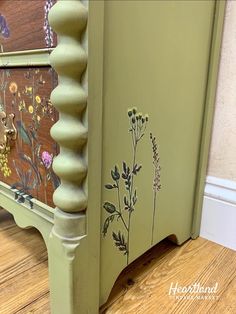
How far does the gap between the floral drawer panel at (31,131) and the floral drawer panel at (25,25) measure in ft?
0.14

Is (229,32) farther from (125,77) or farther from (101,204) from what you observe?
(101,204)

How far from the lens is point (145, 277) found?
66cm

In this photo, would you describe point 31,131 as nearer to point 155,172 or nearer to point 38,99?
point 38,99

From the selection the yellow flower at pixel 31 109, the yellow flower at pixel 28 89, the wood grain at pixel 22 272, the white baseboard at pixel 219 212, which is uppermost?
the yellow flower at pixel 28 89

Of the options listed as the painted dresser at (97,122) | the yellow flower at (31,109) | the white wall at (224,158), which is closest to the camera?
the painted dresser at (97,122)

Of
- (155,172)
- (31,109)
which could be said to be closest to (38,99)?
(31,109)

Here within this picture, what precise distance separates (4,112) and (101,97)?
27 centimetres

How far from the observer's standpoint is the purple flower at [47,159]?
0.53m

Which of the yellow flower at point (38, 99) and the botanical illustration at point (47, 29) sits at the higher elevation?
the botanical illustration at point (47, 29)

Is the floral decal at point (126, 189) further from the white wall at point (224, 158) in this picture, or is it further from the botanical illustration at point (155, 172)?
the white wall at point (224, 158)

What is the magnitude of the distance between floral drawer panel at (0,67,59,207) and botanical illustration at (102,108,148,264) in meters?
0.11

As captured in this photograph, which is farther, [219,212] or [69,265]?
[219,212]

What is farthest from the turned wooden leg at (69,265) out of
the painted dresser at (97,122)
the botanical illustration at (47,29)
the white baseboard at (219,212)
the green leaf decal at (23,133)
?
the white baseboard at (219,212)

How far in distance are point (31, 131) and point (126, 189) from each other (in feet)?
0.70
